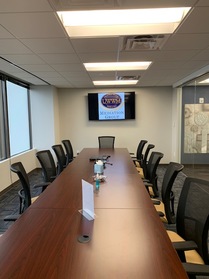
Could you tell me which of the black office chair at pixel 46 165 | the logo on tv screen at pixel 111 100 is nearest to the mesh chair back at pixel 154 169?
the black office chair at pixel 46 165

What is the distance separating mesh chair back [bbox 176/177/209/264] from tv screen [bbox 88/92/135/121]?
17.8 feet

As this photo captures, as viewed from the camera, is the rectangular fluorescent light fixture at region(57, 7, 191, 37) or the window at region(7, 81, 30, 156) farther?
the window at region(7, 81, 30, 156)

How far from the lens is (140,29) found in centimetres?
267

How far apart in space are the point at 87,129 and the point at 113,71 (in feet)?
9.54

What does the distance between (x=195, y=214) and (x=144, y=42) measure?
2239 millimetres

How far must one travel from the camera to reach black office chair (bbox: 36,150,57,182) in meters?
3.44

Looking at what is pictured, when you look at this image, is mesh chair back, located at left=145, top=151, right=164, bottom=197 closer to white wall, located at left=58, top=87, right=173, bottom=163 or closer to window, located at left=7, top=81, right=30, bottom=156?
window, located at left=7, top=81, right=30, bottom=156

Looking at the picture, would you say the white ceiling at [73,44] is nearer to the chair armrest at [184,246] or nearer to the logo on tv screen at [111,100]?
the chair armrest at [184,246]

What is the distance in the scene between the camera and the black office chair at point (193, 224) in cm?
153

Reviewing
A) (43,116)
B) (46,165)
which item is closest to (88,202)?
(46,165)

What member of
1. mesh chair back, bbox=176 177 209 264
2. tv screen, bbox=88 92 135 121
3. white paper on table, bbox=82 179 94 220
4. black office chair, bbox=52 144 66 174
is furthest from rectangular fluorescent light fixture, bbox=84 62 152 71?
white paper on table, bbox=82 179 94 220

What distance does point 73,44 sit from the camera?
9.80 feet

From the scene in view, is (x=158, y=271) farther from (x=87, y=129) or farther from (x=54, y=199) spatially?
(x=87, y=129)

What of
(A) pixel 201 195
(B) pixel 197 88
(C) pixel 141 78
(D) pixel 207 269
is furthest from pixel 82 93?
(D) pixel 207 269
